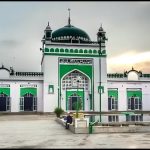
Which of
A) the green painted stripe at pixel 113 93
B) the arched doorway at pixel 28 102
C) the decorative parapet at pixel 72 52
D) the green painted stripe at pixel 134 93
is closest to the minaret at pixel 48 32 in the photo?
the decorative parapet at pixel 72 52

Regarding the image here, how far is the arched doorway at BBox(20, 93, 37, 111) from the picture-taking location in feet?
97.0

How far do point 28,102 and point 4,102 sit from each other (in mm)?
2232

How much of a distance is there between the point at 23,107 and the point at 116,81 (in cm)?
969

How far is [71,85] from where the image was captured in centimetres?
3050

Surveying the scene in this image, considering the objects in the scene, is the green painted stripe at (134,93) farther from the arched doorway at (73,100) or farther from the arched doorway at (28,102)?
the arched doorway at (28,102)

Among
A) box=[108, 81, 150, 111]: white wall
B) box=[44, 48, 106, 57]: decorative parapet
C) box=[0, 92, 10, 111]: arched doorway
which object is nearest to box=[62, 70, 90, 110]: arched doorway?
box=[44, 48, 106, 57]: decorative parapet

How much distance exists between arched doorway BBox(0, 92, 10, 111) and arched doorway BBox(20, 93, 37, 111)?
4.26 ft

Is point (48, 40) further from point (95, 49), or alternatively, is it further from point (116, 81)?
point (116, 81)

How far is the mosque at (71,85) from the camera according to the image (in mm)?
29547

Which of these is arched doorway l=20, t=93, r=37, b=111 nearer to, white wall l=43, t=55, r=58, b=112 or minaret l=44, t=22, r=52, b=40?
white wall l=43, t=55, r=58, b=112

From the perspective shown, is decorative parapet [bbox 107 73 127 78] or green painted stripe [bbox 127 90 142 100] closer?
decorative parapet [bbox 107 73 127 78]

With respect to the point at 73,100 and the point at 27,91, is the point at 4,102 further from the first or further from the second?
the point at 73,100

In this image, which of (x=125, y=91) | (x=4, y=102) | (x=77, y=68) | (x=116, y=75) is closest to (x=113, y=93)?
(x=125, y=91)

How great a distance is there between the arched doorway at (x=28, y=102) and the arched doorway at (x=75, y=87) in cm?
300
